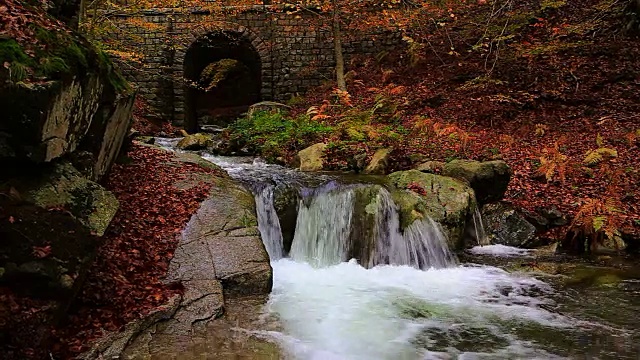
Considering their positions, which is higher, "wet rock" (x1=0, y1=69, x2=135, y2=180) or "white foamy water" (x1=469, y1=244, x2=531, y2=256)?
"wet rock" (x1=0, y1=69, x2=135, y2=180)

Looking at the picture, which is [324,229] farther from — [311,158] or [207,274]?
[311,158]

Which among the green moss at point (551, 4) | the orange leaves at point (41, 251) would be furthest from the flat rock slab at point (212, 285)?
the green moss at point (551, 4)

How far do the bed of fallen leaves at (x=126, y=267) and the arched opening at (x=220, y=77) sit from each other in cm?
1196

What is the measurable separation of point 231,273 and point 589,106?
1065 cm

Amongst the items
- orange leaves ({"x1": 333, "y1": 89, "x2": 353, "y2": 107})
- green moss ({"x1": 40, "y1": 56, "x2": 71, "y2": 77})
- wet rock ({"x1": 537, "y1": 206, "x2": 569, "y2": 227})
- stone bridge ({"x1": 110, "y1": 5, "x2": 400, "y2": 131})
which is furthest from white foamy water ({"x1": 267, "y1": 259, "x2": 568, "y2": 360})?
stone bridge ({"x1": 110, "y1": 5, "x2": 400, "y2": 131})

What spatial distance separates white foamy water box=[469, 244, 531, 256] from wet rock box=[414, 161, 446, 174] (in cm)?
188

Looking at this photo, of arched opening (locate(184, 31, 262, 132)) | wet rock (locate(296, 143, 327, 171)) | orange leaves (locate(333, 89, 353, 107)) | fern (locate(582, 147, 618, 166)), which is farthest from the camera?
arched opening (locate(184, 31, 262, 132))

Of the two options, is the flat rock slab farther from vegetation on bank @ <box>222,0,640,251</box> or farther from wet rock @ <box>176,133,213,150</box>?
wet rock @ <box>176,133,213,150</box>

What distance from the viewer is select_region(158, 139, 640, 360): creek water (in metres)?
4.41

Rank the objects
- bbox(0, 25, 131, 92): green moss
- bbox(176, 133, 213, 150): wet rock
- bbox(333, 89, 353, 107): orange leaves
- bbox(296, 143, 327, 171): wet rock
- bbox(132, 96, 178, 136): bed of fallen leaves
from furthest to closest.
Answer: bbox(132, 96, 178, 136): bed of fallen leaves
bbox(333, 89, 353, 107): orange leaves
bbox(176, 133, 213, 150): wet rock
bbox(296, 143, 327, 171): wet rock
bbox(0, 25, 131, 92): green moss

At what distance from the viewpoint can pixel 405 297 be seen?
5914 mm

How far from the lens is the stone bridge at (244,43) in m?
17.8

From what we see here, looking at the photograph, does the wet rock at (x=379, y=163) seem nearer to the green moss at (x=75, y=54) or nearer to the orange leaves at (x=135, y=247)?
the orange leaves at (x=135, y=247)

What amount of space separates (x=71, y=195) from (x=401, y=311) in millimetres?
3668
